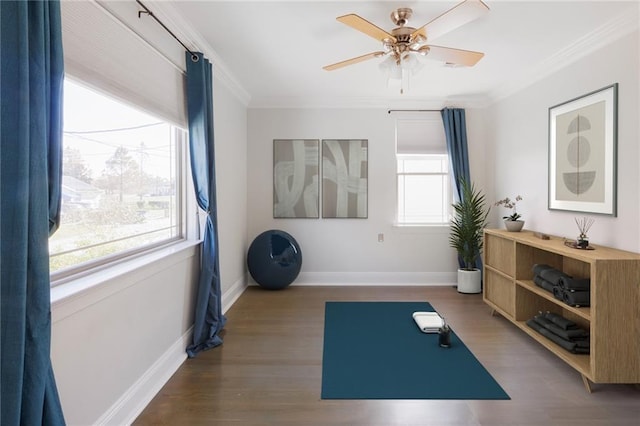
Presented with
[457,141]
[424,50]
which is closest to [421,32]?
[424,50]

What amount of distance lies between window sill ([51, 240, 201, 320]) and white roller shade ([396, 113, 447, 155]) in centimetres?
366

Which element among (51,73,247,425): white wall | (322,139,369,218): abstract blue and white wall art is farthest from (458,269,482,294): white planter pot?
(51,73,247,425): white wall

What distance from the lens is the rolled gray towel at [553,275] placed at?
289 cm

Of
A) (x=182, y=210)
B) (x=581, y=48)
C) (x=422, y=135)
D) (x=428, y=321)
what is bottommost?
(x=428, y=321)

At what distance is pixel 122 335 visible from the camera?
207 cm

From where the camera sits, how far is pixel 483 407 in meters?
2.27

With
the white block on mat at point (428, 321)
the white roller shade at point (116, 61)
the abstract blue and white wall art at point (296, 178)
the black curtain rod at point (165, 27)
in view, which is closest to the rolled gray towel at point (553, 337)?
the white block on mat at point (428, 321)

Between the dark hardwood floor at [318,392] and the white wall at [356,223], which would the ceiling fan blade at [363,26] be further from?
the white wall at [356,223]

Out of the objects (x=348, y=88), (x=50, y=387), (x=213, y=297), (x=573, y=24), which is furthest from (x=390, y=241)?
(x=50, y=387)

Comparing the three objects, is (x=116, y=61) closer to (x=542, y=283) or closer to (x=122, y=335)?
(x=122, y=335)

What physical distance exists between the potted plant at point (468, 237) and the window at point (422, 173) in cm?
32

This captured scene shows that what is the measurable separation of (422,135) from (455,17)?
10.1 feet

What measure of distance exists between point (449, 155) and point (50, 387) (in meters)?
5.02

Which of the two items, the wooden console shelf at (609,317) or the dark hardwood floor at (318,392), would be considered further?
the wooden console shelf at (609,317)
